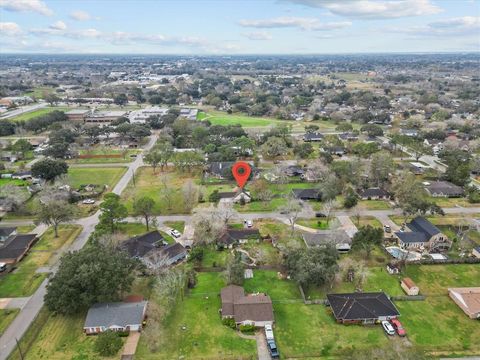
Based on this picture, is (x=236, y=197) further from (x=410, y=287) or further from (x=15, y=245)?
(x=15, y=245)

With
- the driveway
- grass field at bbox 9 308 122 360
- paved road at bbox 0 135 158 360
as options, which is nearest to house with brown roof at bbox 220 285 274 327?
the driveway

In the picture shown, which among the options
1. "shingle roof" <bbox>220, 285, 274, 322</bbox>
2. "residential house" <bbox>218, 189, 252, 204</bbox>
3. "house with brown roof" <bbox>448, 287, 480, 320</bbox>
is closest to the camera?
"shingle roof" <bbox>220, 285, 274, 322</bbox>

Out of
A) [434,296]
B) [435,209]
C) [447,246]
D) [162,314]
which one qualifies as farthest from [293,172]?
[162,314]

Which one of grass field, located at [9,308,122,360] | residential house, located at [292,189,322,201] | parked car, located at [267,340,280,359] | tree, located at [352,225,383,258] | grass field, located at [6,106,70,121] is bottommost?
grass field, located at [9,308,122,360]

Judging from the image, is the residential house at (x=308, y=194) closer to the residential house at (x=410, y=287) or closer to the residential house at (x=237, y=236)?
the residential house at (x=237, y=236)

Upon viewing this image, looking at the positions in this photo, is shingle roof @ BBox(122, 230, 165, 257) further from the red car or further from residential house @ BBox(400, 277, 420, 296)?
residential house @ BBox(400, 277, 420, 296)

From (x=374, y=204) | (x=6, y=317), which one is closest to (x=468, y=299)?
(x=374, y=204)

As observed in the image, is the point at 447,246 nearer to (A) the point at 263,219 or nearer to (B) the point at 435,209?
(B) the point at 435,209
